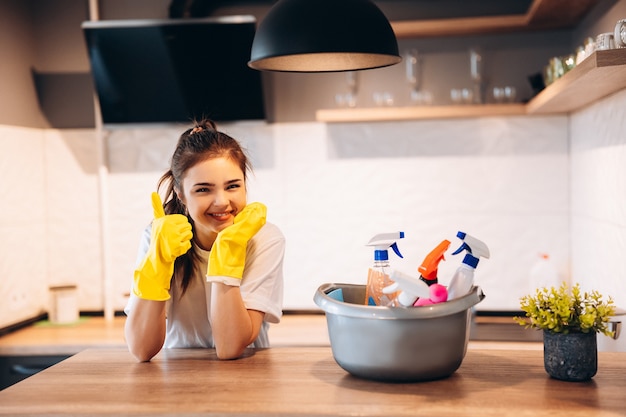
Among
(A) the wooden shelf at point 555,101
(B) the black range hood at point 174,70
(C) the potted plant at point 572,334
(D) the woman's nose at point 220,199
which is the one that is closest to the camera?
(C) the potted plant at point 572,334

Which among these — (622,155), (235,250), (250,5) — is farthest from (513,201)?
(235,250)

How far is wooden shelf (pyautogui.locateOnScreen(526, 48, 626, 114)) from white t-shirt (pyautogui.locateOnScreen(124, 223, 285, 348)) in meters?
0.91

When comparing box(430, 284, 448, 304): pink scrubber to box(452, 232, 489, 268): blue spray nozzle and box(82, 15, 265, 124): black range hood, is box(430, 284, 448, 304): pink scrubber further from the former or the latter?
box(82, 15, 265, 124): black range hood

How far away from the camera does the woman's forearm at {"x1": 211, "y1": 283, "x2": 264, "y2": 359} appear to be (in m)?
1.68

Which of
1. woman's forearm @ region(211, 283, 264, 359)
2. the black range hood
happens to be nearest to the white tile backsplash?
the black range hood

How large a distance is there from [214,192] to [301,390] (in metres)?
0.65

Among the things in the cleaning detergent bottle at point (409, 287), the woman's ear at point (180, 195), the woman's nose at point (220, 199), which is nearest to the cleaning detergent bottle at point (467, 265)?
the cleaning detergent bottle at point (409, 287)

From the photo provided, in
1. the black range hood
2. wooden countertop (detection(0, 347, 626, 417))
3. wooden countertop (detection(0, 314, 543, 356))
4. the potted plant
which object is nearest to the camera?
wooden countertop (detection(0, 347, 626, 417))

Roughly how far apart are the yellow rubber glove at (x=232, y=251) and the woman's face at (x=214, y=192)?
87mm

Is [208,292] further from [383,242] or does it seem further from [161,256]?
[383,242]

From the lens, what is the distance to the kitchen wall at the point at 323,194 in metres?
3.02

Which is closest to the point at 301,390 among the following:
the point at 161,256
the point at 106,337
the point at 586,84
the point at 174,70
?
the point at 161,256

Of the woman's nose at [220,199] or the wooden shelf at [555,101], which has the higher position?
the wooden shelf at [555,101]

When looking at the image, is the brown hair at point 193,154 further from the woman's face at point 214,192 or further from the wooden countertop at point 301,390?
the wooden countertop at point 301,390
